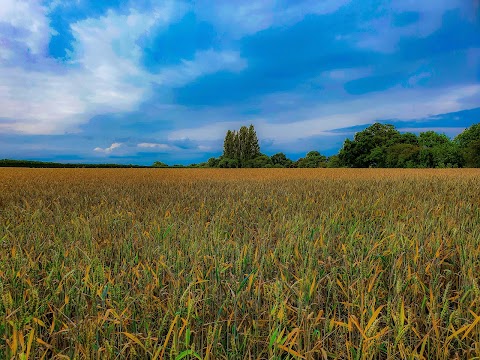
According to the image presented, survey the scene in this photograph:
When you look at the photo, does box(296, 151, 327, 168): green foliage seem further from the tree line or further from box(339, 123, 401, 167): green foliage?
box(339, 123, 401, 167): green foliage

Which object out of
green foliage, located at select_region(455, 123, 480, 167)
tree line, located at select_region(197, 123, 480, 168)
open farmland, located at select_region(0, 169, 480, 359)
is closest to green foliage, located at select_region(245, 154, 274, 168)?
tree line, located at select_region(197, 123, 480, 168)

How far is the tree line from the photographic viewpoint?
168ft

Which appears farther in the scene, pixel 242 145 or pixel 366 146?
pixel 242 145

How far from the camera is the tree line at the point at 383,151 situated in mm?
51125

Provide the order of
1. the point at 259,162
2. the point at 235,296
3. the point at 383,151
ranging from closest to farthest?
the point at 235,296
the point at 383,151
the point at 259,162

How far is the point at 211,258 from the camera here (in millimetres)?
1895

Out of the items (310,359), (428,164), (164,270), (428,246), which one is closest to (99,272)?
(164,270)

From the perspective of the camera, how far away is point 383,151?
58.1m

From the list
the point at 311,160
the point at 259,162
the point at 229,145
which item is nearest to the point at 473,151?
the point at 259,162

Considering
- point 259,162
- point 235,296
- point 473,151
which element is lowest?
point 235,296

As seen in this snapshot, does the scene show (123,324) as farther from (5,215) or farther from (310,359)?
(5,215)

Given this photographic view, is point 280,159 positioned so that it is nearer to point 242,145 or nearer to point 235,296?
point 242,145

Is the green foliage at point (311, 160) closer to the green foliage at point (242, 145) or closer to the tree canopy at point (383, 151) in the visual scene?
the tree canopy at point (383, 151)

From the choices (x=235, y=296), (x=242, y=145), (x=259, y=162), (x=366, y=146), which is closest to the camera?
(x=235, y=296)
